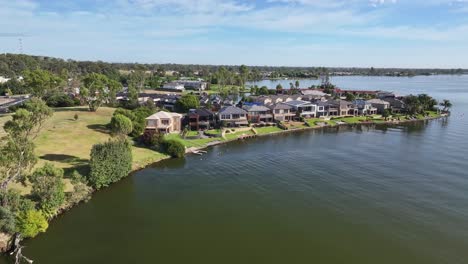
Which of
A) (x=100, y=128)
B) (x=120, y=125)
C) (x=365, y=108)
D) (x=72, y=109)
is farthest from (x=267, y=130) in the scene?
(x=72, y=109)

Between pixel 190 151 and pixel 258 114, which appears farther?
pixel 258 114

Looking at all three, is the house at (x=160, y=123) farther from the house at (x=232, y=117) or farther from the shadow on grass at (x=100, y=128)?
the house at (x=232, y=117)

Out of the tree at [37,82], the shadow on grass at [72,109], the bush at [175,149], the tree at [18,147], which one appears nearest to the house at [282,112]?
the bush at [175,149]

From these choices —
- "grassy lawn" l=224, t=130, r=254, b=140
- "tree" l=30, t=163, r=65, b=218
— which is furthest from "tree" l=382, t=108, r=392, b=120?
"tree" l=30, t=163, r=65, b=218

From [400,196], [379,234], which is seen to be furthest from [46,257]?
[400,196]

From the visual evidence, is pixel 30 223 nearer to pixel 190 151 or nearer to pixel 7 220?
pixel 7 220

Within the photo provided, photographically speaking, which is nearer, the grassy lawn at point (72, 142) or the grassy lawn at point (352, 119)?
the grassy lawn at point (72, 142)
